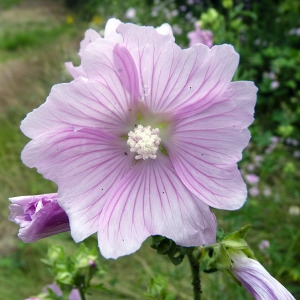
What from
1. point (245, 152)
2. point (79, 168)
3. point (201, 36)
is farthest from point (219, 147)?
point (201, 36)

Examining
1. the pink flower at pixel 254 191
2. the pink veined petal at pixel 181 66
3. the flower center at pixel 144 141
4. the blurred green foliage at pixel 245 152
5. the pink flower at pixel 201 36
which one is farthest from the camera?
the pink flower at pixel 254 191

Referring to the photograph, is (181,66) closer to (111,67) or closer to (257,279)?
(111,67)

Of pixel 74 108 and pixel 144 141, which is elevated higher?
pixel 74 108

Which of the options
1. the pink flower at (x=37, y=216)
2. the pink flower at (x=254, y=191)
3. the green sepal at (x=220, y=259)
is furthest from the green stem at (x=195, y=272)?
the pink flower at (x=254, y=191)

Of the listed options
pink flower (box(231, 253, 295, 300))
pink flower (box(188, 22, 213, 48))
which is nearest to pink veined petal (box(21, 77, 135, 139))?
pink flower (box(231, 253, 295, 300))

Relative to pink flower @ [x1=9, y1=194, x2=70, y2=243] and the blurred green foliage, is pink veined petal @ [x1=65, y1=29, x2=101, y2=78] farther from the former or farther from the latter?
the blurred green foliage

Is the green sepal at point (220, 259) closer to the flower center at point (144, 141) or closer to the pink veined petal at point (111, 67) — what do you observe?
the flower center at point (144, 141)

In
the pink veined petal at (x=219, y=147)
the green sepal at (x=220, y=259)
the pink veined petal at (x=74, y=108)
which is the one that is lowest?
the green sepal at (x=220, y=259)
